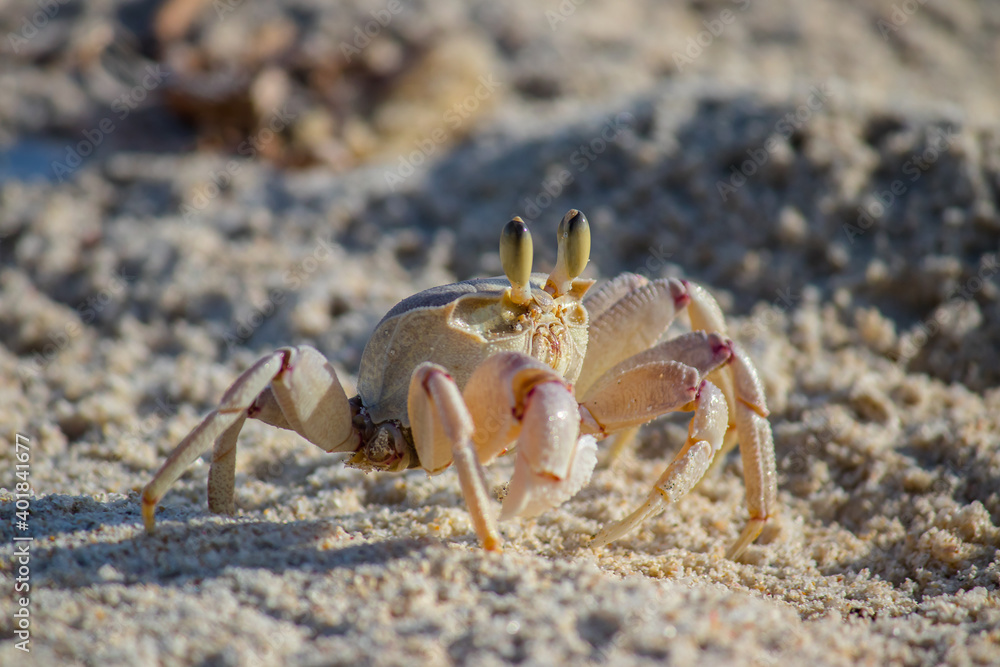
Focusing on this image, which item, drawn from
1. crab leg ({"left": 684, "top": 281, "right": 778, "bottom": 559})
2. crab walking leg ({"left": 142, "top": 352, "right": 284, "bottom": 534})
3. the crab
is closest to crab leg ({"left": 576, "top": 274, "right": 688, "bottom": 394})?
the crab

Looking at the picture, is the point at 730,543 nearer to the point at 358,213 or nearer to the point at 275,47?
the point at 358,213

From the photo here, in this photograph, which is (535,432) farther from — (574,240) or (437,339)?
(574,240)

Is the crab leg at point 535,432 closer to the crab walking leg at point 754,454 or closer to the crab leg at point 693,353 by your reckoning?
the crab leg at point 693,353

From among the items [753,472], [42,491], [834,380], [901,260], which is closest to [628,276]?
[753,472]

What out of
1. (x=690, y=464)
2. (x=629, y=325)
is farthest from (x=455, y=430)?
(x=629, y=325)

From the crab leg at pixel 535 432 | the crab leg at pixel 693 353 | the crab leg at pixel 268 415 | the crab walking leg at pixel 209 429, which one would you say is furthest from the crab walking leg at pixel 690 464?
the crab walking leg at pixel 209 429

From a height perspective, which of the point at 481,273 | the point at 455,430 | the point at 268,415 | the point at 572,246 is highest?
the point at 572,246
